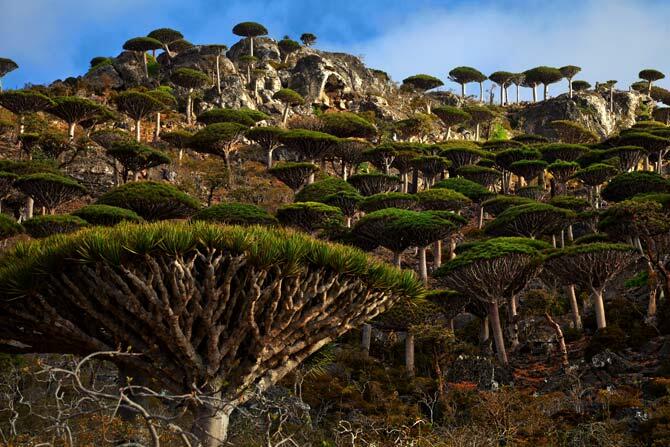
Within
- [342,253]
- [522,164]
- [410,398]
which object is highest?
[522,164]

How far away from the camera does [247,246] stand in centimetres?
916

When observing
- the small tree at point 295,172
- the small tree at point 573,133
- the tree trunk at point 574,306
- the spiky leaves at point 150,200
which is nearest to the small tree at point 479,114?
the small tree at point 573,133

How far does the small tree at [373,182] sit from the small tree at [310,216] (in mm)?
10167

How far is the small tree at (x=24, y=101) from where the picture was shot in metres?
40.7

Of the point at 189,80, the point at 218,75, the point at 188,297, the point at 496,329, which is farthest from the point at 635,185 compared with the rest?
the point at 218,75

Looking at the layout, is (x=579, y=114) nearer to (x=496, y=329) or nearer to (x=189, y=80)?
(x=189, y=80)

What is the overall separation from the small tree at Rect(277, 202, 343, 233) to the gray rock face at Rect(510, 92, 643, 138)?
171 feet

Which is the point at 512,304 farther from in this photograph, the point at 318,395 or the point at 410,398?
the point at 318,395

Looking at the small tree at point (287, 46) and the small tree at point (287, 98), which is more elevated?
the small tree at point (287, 46)

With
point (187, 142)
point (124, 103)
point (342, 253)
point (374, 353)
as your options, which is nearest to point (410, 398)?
point (374, 353)

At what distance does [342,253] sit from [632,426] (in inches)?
347

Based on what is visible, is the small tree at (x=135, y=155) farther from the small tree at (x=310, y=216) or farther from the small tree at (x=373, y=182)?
the small tree at (x=373, y=182)

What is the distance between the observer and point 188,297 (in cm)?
886

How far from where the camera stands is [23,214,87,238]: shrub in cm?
2297
